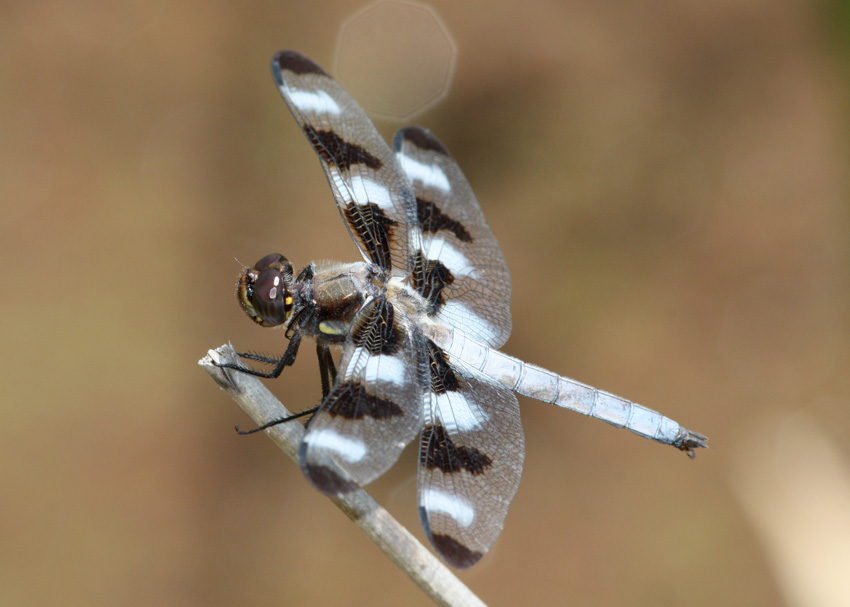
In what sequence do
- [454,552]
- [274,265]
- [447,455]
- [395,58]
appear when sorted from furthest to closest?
[395,58], [274,265], [447,455], [454,552]

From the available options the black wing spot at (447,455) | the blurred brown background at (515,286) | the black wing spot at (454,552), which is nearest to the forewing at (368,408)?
the black wing spot at (447,455)

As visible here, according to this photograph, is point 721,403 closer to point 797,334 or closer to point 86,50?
point 797,334

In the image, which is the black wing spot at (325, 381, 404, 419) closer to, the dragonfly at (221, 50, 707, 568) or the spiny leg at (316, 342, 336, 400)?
→ the dragonfly at (221, 50, 707, 568)

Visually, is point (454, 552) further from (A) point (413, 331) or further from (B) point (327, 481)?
(A) point (413, 331)

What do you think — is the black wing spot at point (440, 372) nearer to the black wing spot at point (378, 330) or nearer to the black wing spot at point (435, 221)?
the black wing spot at point (378, 330)

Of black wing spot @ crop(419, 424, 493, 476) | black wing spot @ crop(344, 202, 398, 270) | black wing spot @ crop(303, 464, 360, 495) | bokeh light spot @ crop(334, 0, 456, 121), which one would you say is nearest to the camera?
black wing spot @ crop(303, 464, 360, 495)

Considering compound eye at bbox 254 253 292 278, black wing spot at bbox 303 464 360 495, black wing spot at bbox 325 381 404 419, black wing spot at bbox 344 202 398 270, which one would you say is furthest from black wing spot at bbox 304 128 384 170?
black wing spot at bbox 303 464 360 495

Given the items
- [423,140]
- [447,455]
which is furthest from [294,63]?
[447,455]

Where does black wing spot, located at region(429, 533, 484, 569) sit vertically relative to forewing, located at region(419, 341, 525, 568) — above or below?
below
